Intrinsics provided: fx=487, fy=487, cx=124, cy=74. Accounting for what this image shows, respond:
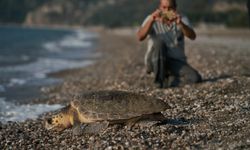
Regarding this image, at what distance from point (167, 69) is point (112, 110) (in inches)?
141

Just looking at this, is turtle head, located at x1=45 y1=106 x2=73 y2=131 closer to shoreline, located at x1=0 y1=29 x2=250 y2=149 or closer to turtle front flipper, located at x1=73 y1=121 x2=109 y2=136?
shoreline, located at x1=0 y1=29 x2=250 y2=149

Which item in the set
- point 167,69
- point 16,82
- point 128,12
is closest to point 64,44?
point 16,82

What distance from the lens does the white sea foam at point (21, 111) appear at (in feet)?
30.8

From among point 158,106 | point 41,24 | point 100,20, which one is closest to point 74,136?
point 158,106

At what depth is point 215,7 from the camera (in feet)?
345

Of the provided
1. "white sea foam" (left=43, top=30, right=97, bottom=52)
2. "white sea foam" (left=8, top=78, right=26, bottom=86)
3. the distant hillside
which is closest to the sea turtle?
"white sea foam" (left=8, top=78, right=26, bottom=86)

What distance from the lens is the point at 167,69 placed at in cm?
996

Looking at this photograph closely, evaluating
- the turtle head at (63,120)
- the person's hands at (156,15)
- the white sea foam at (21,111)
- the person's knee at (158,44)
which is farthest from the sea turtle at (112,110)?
the person's knee at (158,44)

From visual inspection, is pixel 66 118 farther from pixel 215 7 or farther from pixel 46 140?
pixel 215 7

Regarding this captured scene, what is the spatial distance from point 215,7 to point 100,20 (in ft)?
274

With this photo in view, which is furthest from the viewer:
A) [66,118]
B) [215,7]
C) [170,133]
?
[215,7]

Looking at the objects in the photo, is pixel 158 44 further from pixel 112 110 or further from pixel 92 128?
pixel 92 128

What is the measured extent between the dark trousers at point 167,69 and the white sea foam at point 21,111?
214 cm

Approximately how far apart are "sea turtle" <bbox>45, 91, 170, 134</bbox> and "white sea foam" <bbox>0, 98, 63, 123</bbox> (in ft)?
8.42
